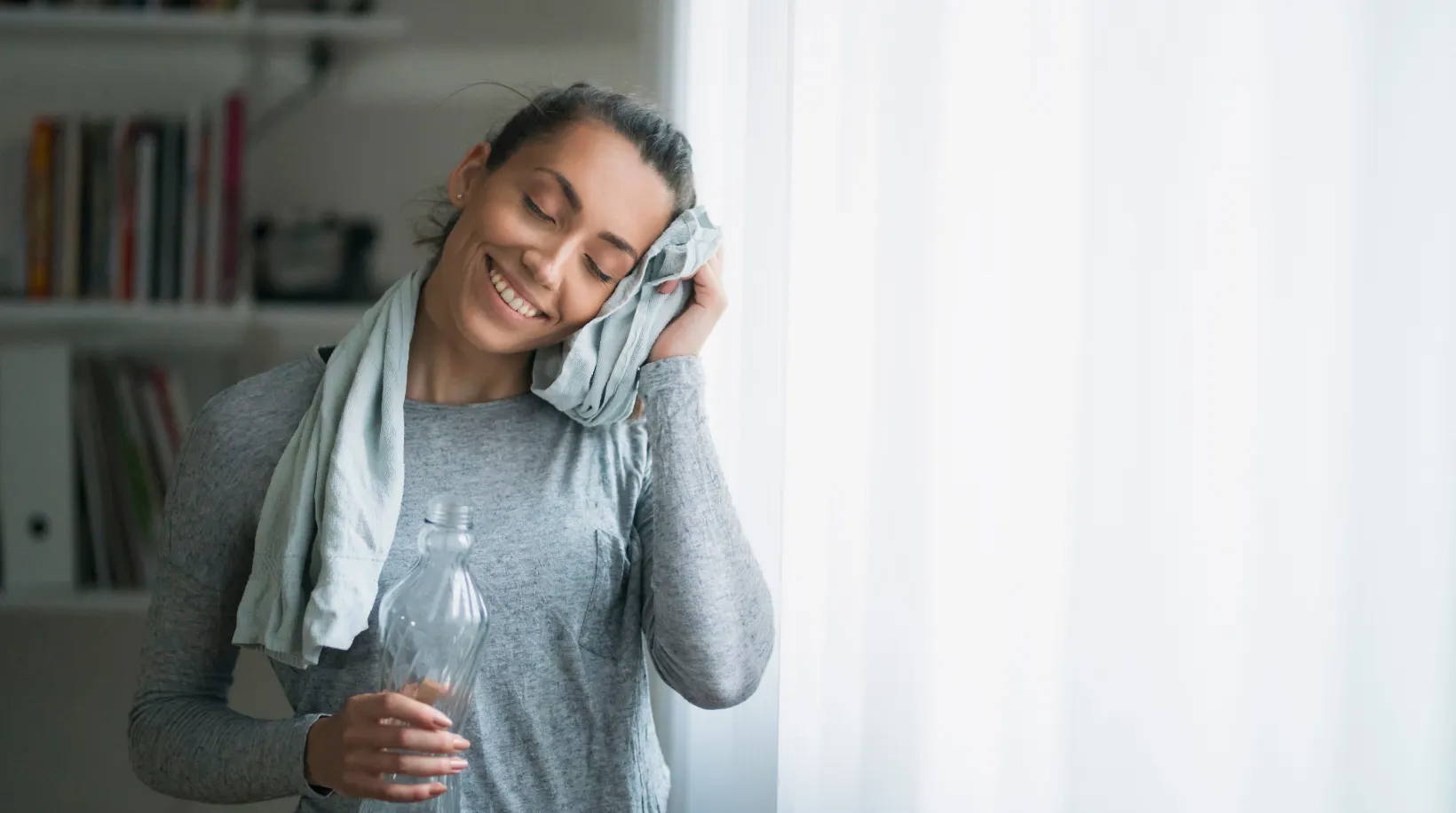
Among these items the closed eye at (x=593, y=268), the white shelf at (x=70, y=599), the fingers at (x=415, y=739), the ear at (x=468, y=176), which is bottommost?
the white shelf at (x=70, y=599)

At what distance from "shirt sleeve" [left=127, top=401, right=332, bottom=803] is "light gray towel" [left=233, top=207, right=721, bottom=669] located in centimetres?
4

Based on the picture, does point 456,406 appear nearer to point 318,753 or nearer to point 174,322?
point 318,753

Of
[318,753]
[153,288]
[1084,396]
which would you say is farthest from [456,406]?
[153,288]

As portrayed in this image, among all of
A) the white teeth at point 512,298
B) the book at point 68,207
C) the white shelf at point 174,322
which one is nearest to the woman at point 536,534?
the white teeth at point 512,298

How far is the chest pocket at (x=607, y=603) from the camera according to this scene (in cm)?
110

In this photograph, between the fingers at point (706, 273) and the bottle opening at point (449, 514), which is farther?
the fingers at point (706, 273)

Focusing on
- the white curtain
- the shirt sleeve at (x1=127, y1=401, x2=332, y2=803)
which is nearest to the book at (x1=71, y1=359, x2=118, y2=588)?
the shirt sleeve at (x1=127, y1=401, x2=332, y2=803)

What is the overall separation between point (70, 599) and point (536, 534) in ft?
3.99

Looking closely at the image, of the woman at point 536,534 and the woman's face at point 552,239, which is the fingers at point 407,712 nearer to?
the woman at point 536,534

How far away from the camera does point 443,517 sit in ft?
3.04

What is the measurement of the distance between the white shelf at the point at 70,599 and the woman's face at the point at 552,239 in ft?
3.82

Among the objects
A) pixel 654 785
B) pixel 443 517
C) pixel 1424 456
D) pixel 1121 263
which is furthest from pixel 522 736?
pixel 1424 456

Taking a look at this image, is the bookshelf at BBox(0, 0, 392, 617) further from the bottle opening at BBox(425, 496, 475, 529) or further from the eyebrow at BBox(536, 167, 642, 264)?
the bottle opening at BBox(425, 496, 475, 529)

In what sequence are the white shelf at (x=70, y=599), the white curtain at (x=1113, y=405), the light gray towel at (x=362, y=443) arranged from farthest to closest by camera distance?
1. the white shelf at (x=70, y=599)
2. the light gray towel at (x=362, y=443)
3. the white curtain at (x=1113, y=405)
